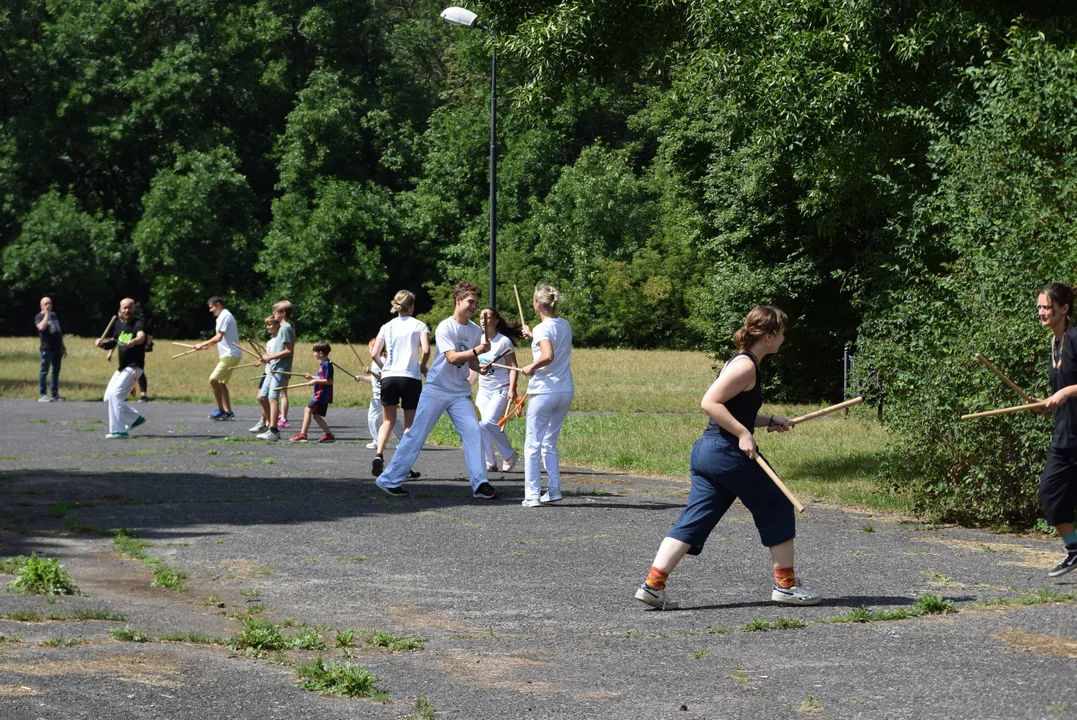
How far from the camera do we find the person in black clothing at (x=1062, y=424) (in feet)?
26.9

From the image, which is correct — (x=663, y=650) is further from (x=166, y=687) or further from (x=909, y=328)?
(x=909, y=328)

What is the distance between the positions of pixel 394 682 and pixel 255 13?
57.4 meters

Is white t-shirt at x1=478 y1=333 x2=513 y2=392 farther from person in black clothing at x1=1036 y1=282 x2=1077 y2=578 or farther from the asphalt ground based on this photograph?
person in black clothing at x1=1036 y1=282 x2=1077 y2=578

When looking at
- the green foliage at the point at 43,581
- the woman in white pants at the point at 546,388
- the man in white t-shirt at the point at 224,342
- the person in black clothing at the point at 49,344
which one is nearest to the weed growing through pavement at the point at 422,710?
the green foliage at the point at 43,581

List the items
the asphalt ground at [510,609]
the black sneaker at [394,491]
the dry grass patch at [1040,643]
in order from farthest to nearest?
the black sneaker at [394,491]
the dry grass patch at [1040,643]
the asphalt ground at [510,609]

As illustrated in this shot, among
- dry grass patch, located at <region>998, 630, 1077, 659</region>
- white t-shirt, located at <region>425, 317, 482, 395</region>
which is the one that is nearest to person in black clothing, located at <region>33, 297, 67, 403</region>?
white t-shirt, located at <region>425, 317, 482, 395</region>

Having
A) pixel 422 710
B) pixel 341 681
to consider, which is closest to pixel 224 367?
pixel 341 681

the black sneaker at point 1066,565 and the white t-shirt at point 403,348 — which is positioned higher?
the white t-shirt at point 403,348

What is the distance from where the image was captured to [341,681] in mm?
5590

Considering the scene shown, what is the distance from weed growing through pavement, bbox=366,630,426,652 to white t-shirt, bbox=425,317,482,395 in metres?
5.44

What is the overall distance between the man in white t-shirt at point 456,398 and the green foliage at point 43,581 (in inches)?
182

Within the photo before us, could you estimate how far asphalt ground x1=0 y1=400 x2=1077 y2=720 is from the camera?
17.8 feet

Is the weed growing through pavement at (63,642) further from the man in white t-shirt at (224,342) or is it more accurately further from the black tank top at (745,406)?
the man in white t-shirt at (224,342)

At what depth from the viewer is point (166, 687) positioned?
215 inches
